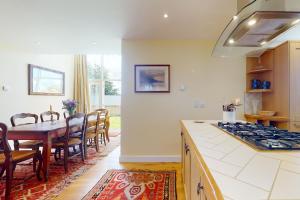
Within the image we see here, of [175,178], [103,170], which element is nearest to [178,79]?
[175,178]

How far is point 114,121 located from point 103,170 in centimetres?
571

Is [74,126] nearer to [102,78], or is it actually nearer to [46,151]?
[46,151]

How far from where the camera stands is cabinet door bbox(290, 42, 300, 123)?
125 inches

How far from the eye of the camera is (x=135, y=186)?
267cm

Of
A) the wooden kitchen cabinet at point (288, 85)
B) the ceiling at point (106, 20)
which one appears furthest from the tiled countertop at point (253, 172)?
the wooden kitchen cabinet at point (288, 85)

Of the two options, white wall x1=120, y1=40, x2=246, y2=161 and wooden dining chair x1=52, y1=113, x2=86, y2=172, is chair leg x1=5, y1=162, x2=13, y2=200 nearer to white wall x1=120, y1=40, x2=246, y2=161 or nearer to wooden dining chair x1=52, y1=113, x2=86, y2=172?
wooden dining chair x1=52, y1=113, x2=86, y2=172

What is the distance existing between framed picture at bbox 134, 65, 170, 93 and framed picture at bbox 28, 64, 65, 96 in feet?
11.3

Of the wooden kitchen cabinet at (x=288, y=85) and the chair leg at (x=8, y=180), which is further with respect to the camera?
the wooden kitchen cabinet at (x=288, y=85)

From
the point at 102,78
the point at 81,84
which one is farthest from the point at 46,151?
the point at 102,78

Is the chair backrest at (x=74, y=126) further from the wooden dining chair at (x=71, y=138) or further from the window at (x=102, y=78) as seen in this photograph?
the window at (x=102, y=78)

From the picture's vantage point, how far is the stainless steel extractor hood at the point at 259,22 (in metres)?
1.36

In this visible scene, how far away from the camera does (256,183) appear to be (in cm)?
69

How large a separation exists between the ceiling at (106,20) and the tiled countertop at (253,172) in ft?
6.49

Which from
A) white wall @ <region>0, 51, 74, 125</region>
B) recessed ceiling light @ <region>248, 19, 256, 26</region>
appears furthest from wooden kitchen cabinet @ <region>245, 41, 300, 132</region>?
white wall @ <region>0, 51, 74, 125</region>
